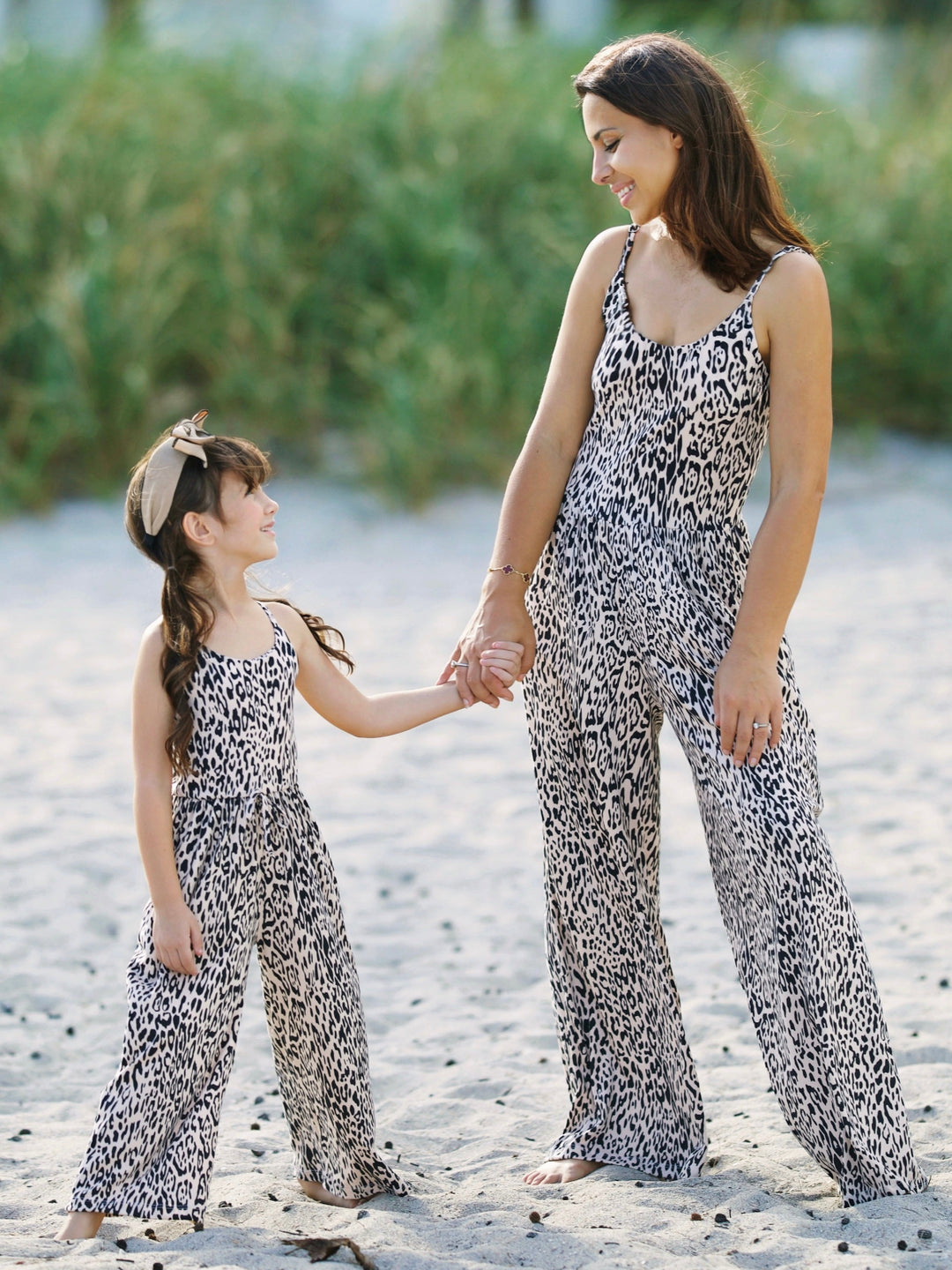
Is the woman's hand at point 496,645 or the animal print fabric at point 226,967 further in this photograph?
the woman's hand at point 496,645

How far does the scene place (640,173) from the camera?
92.7 inches

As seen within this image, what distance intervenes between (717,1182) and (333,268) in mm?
7614

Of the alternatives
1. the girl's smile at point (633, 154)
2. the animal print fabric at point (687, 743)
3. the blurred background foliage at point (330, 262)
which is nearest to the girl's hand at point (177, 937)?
the animal print fabric at point (687, 743)

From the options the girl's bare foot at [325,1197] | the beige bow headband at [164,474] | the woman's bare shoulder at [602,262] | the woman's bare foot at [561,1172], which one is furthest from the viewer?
the woman's bare foot at [561,1172]

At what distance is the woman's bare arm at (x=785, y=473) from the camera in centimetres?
230

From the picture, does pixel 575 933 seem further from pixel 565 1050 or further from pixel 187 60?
pixel 187 60

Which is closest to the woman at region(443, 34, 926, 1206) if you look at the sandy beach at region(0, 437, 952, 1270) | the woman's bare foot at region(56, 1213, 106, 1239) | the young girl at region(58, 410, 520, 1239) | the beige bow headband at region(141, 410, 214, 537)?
the young girl at region(58, 410, 520, 1239)

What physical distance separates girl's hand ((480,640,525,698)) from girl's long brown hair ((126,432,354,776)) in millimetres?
463

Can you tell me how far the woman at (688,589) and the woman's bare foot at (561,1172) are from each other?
0.87ft

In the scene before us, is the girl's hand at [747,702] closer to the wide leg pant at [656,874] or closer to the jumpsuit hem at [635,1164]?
the wide leg pant at [656,874]

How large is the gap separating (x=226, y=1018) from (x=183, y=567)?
729 mm

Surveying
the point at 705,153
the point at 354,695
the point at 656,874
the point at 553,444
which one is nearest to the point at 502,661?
the point at 354,695

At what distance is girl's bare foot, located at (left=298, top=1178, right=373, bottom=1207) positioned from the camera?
104 inches

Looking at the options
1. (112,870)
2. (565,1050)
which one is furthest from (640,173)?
(112,870)
